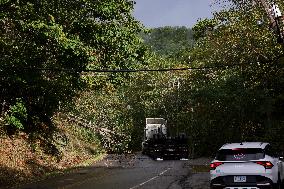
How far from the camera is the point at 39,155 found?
25.8 m

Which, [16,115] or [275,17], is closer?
[275,17]

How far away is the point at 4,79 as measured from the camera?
72.1 ft

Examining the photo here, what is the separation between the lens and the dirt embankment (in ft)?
69.4

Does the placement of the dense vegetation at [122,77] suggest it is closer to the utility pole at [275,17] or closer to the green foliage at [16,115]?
the green foliage at [16,115]

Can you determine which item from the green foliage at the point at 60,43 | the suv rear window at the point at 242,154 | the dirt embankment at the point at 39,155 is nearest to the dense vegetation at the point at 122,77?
the green foliage at the point at 60,43

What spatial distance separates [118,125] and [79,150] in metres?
8.24

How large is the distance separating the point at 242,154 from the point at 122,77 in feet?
42.6

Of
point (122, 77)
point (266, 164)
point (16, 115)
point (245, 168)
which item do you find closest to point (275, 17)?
point (266, 164)

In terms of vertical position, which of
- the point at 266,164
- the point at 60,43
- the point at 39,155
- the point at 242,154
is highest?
the point at 60,43

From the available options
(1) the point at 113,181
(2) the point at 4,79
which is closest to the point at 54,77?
(2) the point at 4,79

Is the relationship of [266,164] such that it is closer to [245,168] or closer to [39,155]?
[245,168]

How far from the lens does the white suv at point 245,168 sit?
1193 centimetres

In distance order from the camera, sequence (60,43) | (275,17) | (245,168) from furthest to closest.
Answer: (60,43)
(275,17)
(245,168)

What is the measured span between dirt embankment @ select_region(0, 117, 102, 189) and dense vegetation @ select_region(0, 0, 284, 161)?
3.80 feet
